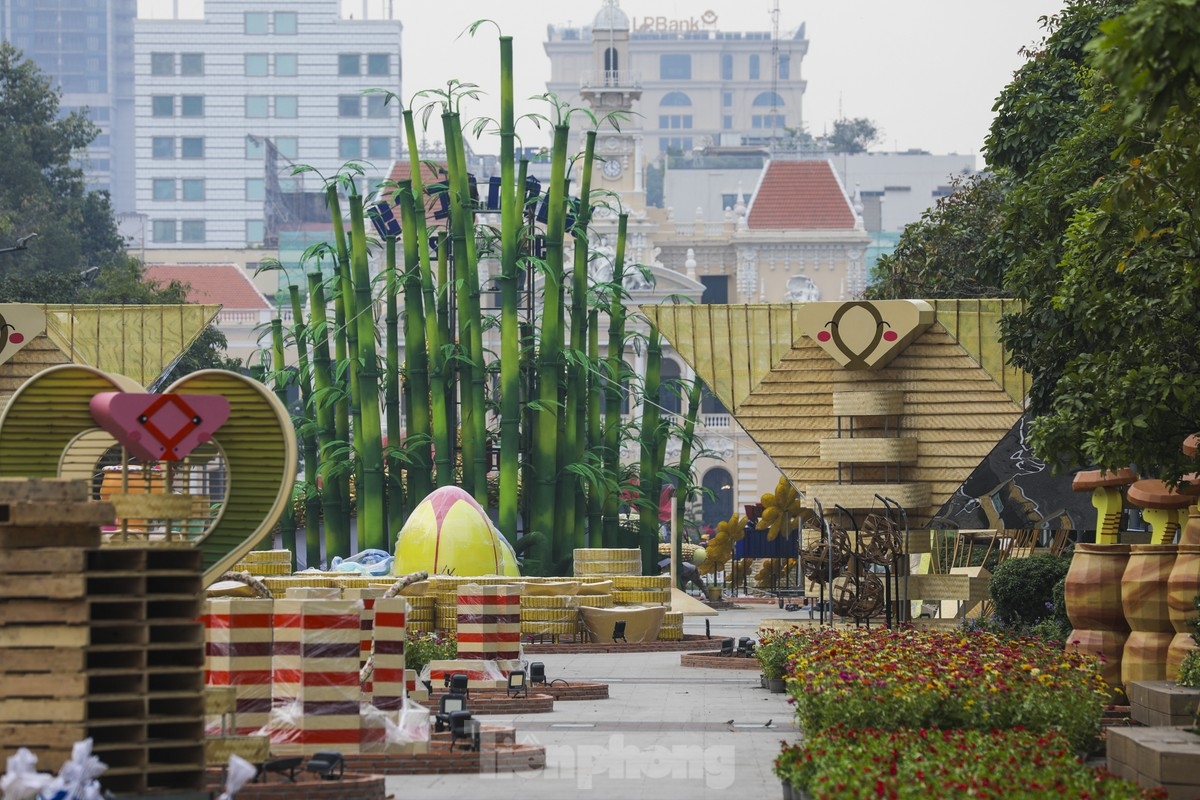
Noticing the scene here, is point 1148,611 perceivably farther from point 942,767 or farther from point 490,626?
point 490,626

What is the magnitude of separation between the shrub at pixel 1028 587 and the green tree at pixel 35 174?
4602cm

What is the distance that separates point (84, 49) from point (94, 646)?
167870 millimetres

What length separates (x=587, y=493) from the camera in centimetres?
3709

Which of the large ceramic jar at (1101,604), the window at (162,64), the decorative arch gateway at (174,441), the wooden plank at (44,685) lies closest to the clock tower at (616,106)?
the window at (162,64)

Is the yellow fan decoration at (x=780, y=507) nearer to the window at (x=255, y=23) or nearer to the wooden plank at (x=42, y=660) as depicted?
the wooden plank at (x=42, y=660)

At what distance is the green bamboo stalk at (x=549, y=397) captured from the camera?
116ft

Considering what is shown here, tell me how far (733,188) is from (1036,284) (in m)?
94.5

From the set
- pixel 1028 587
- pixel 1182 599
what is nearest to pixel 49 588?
pixel 1182 599

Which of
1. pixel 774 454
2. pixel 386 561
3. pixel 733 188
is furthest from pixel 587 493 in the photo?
pixel 733 188

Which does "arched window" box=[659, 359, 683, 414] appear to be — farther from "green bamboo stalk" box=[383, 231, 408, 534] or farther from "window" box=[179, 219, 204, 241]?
"window" box=[179, 219, 204, 241]

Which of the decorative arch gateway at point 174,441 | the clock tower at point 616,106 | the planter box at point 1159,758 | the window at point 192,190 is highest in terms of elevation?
the window at point 192,190

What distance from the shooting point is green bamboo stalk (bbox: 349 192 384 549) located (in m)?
35.8

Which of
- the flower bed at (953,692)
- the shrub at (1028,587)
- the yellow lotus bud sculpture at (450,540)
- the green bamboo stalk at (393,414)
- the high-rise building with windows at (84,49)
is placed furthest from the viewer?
the high-rise building with windows at (84,49)

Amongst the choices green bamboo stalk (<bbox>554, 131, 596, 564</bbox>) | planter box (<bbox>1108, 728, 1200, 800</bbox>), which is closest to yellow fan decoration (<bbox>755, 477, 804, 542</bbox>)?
green bamboo stalk (<bbox>554, 131, 596, 564</bbox>)
